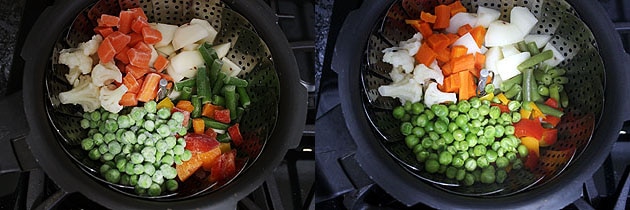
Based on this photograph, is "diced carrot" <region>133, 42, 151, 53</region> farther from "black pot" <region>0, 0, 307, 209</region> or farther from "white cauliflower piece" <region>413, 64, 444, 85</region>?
"white cauliflower piece" <region>413, 64, 444, 85</region>

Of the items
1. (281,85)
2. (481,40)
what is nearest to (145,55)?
(281,85)

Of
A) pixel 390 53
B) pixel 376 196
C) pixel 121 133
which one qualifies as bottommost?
pixel 376 196

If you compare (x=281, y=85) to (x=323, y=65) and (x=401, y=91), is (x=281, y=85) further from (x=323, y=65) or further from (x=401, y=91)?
(x=401, y=91)

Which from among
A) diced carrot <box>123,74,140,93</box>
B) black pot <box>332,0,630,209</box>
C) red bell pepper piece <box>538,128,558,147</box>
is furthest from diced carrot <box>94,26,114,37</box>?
red bell pepper piece <box>538,128,558,147</box>

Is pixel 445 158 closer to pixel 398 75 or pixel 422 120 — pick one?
pixel 422 120

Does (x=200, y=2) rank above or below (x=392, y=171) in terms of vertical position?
above

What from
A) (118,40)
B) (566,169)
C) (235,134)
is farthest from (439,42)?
(118,40)
